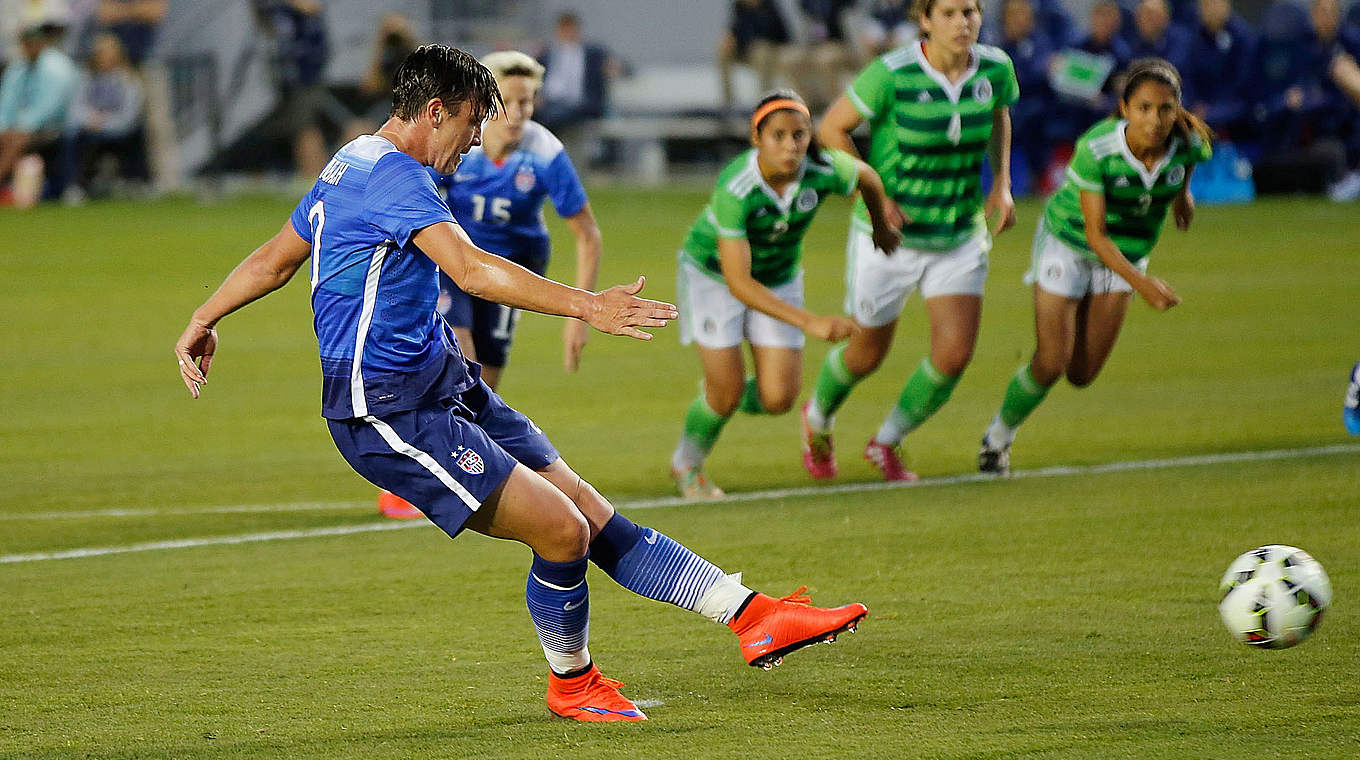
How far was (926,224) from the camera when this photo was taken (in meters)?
8.66

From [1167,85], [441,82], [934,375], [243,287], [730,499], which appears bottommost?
[730,499]

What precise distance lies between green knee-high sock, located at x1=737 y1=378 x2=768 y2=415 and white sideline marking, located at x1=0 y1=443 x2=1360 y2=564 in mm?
406

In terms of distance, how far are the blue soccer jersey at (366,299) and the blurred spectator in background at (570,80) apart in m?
20.3

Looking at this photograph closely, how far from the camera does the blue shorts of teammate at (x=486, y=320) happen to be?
324 inches

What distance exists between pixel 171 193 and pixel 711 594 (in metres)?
22.3

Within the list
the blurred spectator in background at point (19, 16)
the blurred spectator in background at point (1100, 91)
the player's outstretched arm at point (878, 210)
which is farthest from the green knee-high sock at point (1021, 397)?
the blurred spectator in background at point (19, 16)

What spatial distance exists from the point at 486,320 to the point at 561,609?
11.6 feet

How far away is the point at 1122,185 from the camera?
8.55m

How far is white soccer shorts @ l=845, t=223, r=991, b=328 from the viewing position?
869cm

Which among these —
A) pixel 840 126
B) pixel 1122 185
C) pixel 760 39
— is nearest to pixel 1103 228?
pixel 1122 185

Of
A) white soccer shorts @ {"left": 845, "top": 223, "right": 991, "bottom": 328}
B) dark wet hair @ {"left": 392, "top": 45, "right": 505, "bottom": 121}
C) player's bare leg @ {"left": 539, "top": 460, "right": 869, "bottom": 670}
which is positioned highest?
dark wet hair @ {"left": 392, "top": 45, "right": 505, "bottom": 121}

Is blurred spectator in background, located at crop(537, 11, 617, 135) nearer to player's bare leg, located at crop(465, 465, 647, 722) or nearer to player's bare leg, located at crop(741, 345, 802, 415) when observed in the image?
player's bare leg, located at crop(741, 345, 802, 415)

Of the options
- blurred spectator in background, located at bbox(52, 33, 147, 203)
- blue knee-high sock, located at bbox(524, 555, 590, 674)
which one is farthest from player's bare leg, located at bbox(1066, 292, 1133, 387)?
blurred spectator in background, located at bbox(52, 33, 147, 203)

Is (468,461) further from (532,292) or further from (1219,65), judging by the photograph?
(1219,65)
